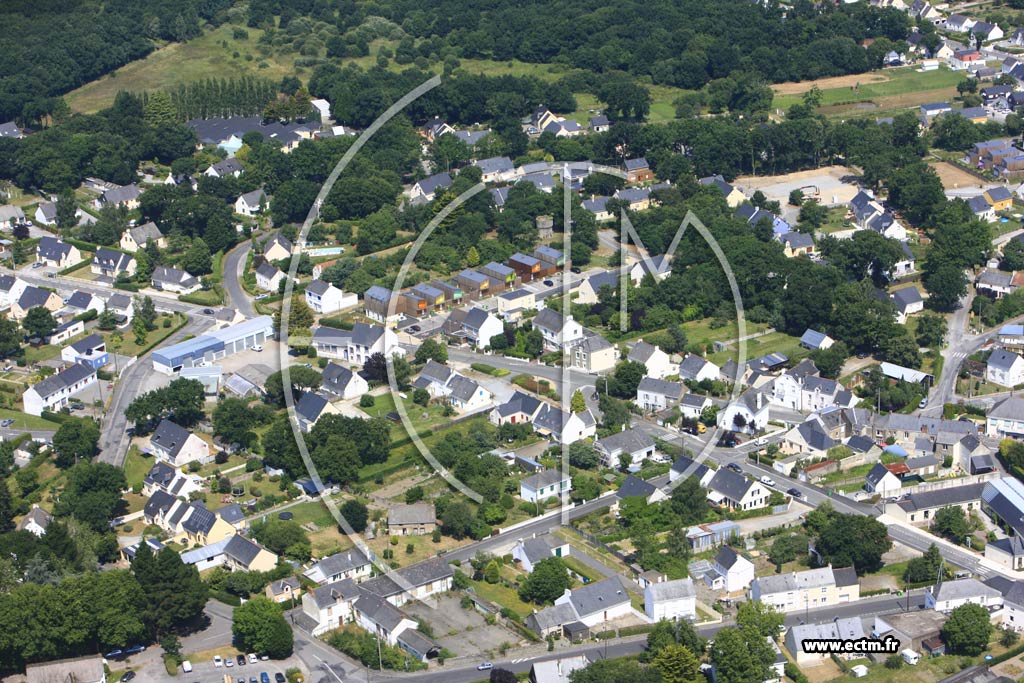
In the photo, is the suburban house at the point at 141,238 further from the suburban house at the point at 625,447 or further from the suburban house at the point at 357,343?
the suburban house at the point at 625,447

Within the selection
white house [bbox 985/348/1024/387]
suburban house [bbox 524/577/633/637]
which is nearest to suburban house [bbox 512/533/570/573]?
suburban house [bbox 524/577/633/637]

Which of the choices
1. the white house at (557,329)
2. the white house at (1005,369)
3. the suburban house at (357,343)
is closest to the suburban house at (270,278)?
the suburban house at (357,343)

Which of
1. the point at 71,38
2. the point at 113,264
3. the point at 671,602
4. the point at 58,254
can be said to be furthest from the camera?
the point at 71,38

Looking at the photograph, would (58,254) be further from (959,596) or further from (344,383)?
(959,596)

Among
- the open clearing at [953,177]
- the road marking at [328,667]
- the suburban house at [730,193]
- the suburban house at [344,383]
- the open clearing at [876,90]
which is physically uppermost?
the open clearing at [876,90]

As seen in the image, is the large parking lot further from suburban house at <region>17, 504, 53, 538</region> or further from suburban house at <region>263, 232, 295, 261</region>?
suburban house at <region>263, 232, 295, 261</region>

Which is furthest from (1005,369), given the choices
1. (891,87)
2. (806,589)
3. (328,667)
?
(891,87)
